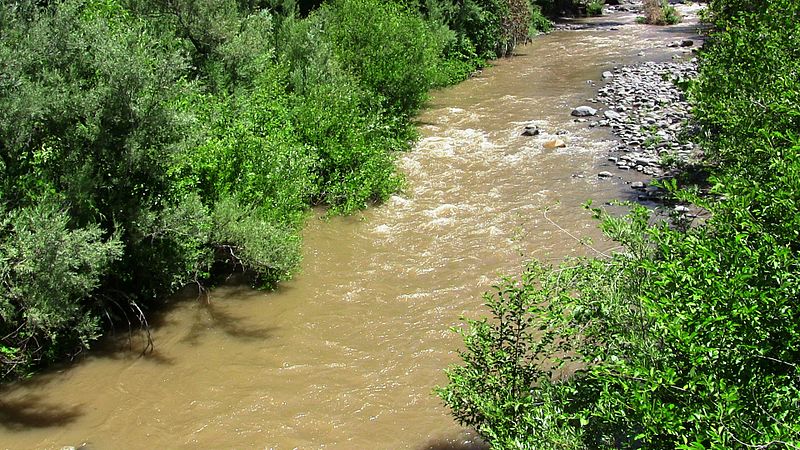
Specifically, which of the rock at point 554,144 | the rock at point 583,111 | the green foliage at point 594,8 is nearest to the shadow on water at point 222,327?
the rock at point 554,144

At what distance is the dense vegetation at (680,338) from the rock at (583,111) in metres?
14.2

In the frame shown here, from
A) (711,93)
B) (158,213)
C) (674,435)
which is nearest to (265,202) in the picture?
(158,213)

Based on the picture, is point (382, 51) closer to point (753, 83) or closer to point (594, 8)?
point (753, 83)

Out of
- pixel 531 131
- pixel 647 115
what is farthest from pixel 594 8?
pixel 531 131

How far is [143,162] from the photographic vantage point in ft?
30.3

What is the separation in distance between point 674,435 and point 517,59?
27122 mm

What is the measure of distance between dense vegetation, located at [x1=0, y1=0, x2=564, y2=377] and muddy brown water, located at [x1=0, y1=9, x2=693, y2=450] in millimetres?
633

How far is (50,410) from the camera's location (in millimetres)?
8242

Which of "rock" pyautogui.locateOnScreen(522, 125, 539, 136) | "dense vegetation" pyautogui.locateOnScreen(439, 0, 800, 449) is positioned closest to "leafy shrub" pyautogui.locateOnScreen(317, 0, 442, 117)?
"rock" pyautogui.locateOnScreen(522, 125, 539, 136)

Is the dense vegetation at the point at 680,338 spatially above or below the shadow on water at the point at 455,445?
above

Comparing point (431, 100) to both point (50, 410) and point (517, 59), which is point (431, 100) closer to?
point (517, 59)

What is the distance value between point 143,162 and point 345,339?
12.3 ft

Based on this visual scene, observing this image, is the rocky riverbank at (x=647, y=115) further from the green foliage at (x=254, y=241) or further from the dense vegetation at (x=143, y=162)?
the green foliage at (x=254, y=241)

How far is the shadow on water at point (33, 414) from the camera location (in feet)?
26.2
